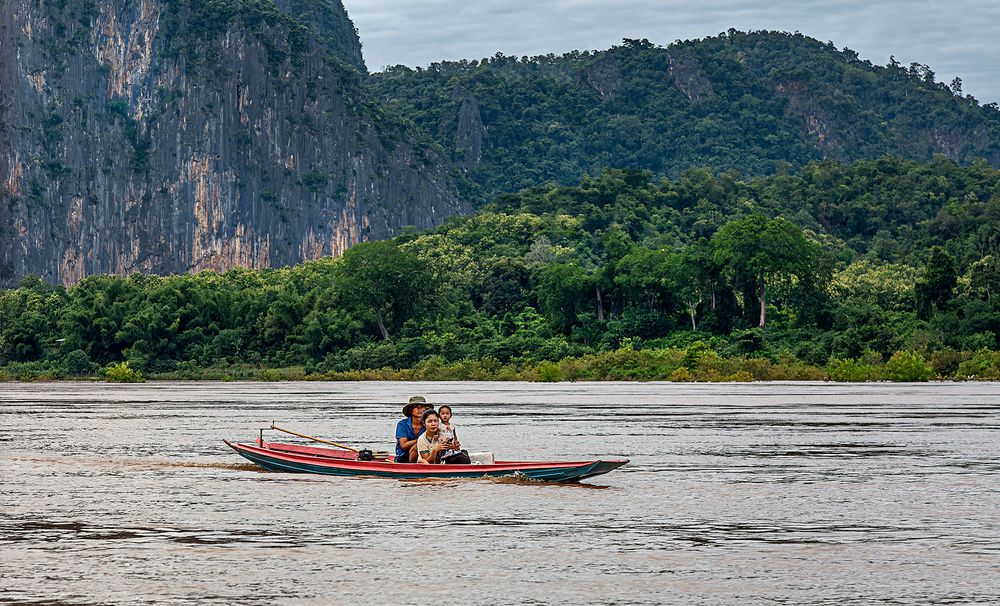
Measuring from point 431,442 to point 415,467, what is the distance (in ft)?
2.21

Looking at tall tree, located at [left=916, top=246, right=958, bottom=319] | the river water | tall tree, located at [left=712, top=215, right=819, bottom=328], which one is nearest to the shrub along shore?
tall tree, located at [left=712, top=215, right=819, bottom=328]

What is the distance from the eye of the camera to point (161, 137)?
15338 cm

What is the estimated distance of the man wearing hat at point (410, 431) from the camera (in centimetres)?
2427

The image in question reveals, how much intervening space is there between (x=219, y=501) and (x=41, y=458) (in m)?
9.34

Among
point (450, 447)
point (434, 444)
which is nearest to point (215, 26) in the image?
point (434, 444)

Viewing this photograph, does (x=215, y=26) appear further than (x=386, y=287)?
Yes

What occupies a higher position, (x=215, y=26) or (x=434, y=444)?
(x=215, y=26)

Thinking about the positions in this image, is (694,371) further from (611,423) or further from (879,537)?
(879,537)

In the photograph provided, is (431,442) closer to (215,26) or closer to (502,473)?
(502,473)

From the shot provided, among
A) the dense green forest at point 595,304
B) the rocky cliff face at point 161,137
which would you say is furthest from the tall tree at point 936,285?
the rocky cliff face at point 161,137

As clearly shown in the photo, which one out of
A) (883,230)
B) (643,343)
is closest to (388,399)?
(643,343)

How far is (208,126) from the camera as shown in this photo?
499ft

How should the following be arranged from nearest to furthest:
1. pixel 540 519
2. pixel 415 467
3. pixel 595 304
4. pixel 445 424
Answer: pixel 540 519 → pixel 415 467 → pixel 445 424 → pixel 595 304

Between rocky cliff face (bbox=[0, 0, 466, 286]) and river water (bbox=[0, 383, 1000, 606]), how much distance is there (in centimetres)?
11522
